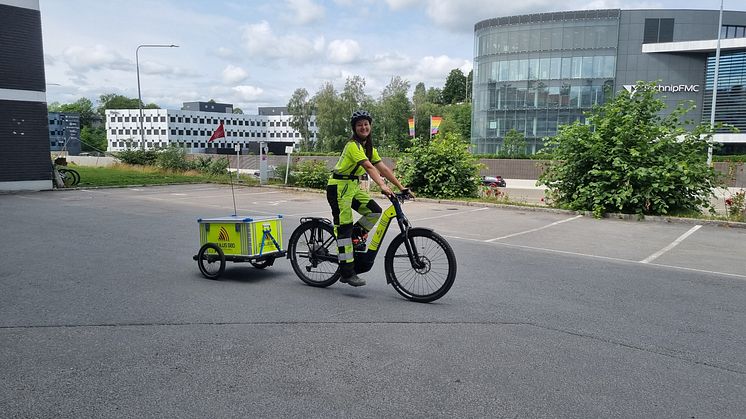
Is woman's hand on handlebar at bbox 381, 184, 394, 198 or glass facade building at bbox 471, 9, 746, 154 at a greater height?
glass facade building at bbox 471, 9, 746, 154

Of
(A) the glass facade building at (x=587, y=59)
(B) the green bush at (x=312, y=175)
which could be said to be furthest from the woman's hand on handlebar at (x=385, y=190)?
(A) the glass facade building at (x=587, y=59)

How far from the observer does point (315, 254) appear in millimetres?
6422

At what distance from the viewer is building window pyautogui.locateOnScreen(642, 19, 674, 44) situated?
2208 inches

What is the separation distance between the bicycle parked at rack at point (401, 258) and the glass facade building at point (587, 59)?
53576 millimetres

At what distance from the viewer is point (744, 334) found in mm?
4910

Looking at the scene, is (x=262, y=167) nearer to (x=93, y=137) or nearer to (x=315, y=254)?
(x=315, y=254)

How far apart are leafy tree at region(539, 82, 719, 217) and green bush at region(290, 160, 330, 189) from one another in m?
10.9

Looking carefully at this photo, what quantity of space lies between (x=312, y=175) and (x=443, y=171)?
6754mm

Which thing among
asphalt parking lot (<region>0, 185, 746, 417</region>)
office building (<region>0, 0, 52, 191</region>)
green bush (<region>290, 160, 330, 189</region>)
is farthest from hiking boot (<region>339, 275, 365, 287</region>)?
office building (<region>0, 0, 52, 191</region>)

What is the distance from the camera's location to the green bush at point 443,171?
18.9 metres

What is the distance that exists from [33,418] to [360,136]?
3792 mm

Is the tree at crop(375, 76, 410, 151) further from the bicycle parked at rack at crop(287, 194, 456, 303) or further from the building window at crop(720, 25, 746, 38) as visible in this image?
the bicycle parked at rack at crop(287, 194, 456, 303)

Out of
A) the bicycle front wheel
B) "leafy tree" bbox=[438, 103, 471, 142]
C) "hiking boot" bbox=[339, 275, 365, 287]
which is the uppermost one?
"leafy tree" bbox=[438, 103, 471, 142]

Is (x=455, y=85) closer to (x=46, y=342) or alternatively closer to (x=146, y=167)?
(x=146, y=167)
